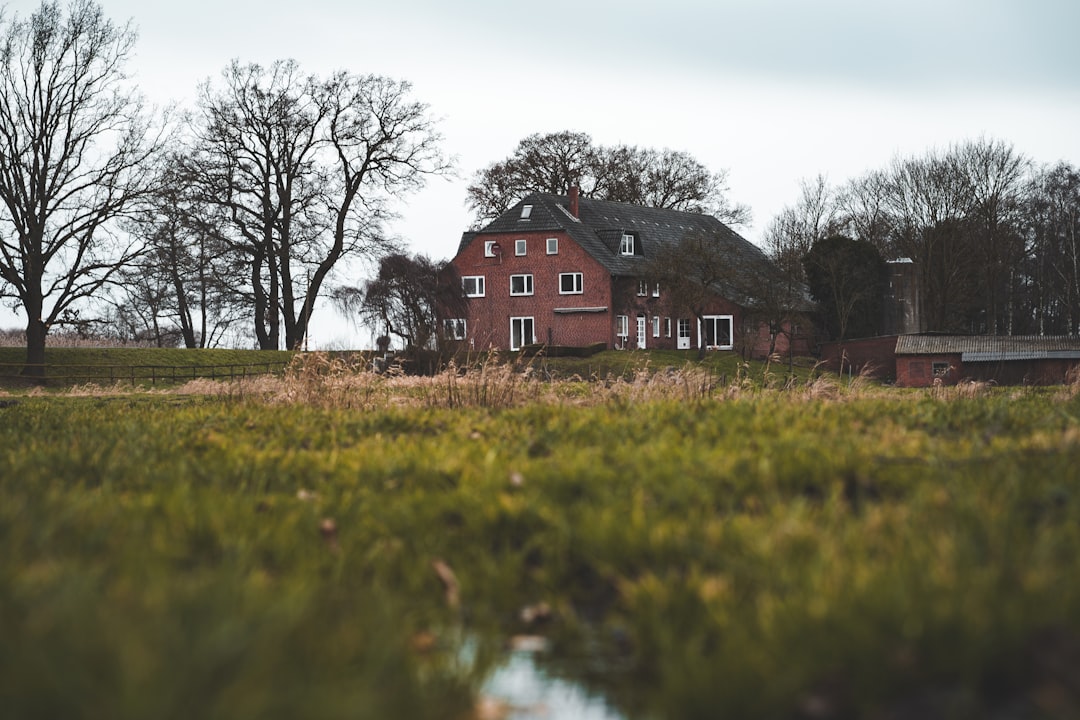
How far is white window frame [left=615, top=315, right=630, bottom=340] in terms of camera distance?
61.6m

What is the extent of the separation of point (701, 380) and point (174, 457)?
23.9 ft

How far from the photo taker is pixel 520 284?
63000 mm

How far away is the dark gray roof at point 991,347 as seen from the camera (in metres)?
45.5

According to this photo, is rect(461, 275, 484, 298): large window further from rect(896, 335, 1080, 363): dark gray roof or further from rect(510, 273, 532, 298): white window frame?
rect(896, 335, 1080, 363): dark gray roof

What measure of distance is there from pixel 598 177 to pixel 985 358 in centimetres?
3202

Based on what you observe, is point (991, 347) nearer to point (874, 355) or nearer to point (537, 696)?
point (874, 355)

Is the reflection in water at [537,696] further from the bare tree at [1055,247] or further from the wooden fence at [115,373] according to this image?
the bare tree at [1055,247]

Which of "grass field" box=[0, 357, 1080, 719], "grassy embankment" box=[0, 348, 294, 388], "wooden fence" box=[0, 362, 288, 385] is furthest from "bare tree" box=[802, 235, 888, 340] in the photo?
"grass field" box=[0, 357, 1080, 719]

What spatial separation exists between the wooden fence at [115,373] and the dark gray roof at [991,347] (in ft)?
92.6

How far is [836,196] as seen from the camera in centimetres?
6494

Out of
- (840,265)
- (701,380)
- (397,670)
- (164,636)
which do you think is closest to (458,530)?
(397,670)

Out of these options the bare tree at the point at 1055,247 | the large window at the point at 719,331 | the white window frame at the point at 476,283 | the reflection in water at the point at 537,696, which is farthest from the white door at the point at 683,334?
the reflection in water at the point at 537,696

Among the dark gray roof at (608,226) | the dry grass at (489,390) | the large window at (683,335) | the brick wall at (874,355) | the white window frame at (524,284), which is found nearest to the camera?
the dry grass at (489,390)

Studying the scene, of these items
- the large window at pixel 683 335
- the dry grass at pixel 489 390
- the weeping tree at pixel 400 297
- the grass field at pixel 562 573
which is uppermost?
the weeping tree at pixel 400 297
